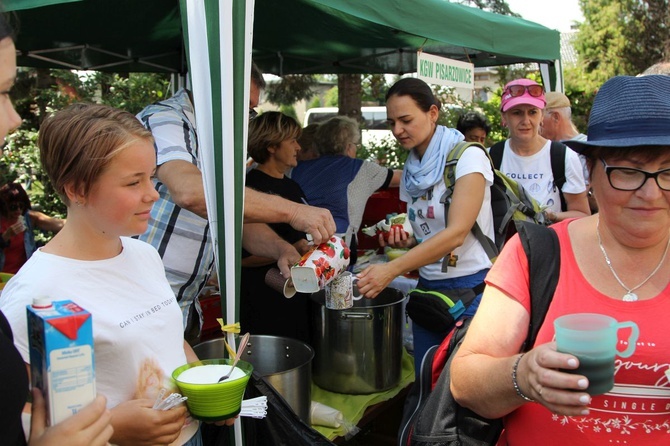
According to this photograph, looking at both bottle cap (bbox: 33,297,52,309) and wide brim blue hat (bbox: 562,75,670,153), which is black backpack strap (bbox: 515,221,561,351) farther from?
bottle cap (bbox: 33,297,52,309)

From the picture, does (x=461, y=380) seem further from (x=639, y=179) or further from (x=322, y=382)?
(x=322, y=382)

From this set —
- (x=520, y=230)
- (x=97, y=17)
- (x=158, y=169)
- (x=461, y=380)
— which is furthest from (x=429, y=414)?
(x=97, y=17)

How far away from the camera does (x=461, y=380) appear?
151 centimetres

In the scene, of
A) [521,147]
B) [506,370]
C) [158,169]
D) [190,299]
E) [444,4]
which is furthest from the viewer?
[521,147]

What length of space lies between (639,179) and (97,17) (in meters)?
3.33

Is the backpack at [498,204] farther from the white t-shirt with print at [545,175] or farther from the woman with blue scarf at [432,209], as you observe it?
the white t-shirt with print at [545,175]

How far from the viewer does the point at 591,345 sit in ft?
3.77

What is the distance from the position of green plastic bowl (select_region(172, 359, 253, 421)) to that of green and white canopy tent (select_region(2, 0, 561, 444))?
0.51 meters

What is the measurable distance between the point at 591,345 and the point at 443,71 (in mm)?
3097

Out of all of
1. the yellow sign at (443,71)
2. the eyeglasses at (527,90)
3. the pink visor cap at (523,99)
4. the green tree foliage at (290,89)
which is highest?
the green tree foliage at (290,89)

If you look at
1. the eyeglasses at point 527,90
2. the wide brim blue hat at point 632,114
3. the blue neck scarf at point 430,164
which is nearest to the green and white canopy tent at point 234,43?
the eyeglasses at point 527,90

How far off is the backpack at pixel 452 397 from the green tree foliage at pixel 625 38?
2084cm

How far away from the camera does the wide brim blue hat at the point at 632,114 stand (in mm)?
1395

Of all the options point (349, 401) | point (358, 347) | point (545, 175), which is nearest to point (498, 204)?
point (358, 347)
